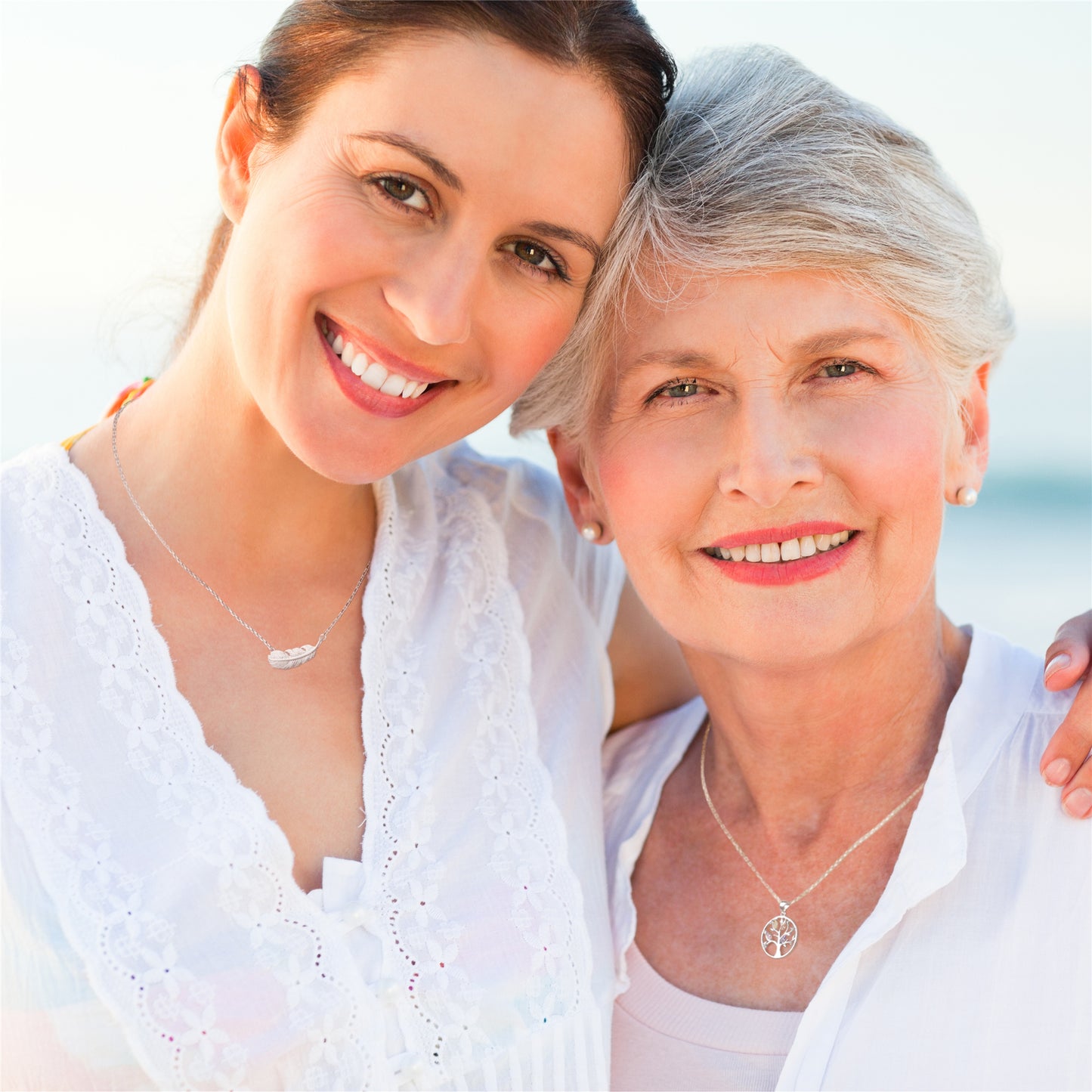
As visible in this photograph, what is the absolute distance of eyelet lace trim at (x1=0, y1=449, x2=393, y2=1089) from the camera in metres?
1.63

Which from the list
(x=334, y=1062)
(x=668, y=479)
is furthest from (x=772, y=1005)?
(x=668, y=479)

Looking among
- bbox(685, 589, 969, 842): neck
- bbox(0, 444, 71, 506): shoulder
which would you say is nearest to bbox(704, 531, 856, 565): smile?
bbox(685, 589, 969, 842): neck

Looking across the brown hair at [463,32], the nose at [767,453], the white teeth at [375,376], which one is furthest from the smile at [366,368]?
the nose at [767,453]

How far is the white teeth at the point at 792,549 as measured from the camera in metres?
2.02

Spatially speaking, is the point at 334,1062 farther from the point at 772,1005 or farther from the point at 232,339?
the point at 232,339

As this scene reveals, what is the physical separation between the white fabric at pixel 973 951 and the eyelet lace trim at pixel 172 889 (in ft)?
2.05

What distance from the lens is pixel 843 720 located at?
2.22 meters

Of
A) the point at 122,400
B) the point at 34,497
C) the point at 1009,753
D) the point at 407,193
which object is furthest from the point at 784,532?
the point at 122,400

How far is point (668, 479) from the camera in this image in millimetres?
2047

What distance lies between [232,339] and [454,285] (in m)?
0.46

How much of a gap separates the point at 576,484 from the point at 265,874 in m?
1.03

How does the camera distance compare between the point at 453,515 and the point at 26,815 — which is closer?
the point at 26,815

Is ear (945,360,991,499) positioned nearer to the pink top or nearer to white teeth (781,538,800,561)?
white teeth (781,538,800,561)

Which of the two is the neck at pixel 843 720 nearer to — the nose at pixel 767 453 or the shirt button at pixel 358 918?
the nose at pixel 767 453
